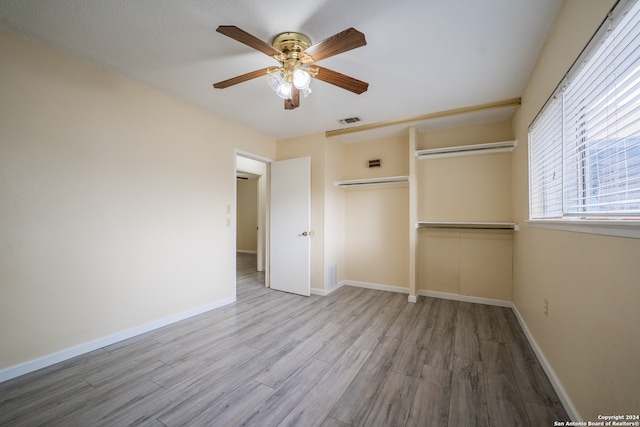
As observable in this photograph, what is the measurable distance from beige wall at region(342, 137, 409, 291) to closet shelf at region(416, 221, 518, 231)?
0.40m

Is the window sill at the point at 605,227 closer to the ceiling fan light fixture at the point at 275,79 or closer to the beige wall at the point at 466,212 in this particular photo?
the beige wall at the point at 466,212

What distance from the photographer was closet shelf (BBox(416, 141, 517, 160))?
3093 mm

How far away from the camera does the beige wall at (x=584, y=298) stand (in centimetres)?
99

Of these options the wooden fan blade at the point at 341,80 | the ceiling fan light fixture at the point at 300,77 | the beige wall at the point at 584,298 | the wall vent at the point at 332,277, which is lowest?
the wall vent at the point at 332,277

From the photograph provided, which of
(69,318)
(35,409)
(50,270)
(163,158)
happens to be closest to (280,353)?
(35,409)

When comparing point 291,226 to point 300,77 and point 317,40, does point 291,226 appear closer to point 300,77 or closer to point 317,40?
point 300,77

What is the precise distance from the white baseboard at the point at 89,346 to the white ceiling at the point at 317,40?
2531mm

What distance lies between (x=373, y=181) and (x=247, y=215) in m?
5.59

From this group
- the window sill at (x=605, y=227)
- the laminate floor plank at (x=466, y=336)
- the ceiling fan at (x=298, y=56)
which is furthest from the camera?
the laminate floor plank at (x=466, y=336)

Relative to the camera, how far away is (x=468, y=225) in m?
3.41

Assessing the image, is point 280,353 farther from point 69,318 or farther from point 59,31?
point 59,31

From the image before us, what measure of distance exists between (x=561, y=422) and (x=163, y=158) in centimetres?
392

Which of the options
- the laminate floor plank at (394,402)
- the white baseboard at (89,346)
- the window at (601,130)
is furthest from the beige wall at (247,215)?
the window at (601,130)

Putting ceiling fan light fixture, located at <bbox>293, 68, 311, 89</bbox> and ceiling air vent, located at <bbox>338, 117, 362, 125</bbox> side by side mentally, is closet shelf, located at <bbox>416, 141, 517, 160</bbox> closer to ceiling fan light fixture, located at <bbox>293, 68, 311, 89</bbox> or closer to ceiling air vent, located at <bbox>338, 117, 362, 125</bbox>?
ceiling air vent, located at <bbox>338, 117, 362, 125</bbox>
